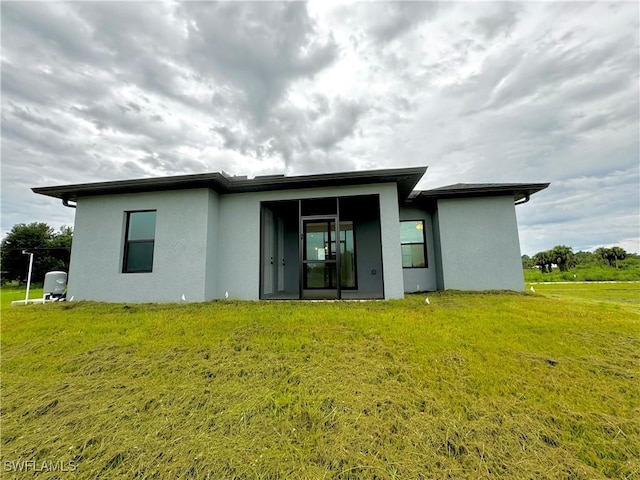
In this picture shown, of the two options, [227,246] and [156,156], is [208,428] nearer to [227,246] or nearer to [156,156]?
[227,246]

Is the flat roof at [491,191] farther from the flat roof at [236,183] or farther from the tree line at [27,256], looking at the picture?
the tree line at [27,256]

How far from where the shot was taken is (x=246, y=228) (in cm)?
697

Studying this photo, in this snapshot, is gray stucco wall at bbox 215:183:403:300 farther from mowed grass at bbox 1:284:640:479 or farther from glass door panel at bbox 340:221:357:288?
glass door panel at bbox 340:221:357:288

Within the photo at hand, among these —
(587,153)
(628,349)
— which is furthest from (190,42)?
(587,153)

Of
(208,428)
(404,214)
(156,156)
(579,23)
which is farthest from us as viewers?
(156,156)

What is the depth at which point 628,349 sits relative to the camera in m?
3.37

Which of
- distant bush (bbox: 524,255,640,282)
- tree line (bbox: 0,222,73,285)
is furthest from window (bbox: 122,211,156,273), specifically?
distant bush (bbox: 524,255,640,282)

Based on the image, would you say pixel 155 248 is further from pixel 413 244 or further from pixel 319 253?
pixel 413 244

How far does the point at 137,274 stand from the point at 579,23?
12.5 meters

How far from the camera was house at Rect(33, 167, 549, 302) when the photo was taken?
6.43 meters

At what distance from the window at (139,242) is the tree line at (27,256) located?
1200 centimetres

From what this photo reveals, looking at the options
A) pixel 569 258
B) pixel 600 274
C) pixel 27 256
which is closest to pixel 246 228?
pixel 27 256

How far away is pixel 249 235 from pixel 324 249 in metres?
2.57

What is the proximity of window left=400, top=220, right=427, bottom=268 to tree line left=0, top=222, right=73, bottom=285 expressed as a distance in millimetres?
18280
